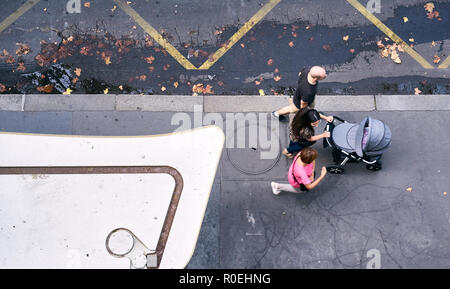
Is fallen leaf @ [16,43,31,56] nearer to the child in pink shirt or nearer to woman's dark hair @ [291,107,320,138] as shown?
woman's dark hair @ [291,107,320,138]

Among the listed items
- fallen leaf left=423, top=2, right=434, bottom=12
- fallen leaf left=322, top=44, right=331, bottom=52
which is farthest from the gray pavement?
fallen leaf left=423, top=2, right=434, bottom=12

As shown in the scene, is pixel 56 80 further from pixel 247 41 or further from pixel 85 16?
pixel 247 41

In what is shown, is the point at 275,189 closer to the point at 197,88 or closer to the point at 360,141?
the point at 360,141

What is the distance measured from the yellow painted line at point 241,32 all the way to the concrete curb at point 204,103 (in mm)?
735

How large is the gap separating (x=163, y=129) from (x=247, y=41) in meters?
2.27

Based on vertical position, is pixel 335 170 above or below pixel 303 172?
above

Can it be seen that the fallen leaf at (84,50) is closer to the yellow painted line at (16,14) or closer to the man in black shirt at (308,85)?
the yellow painted line at (16,14)

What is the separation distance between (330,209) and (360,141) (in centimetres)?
137

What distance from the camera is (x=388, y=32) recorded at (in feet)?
20.9

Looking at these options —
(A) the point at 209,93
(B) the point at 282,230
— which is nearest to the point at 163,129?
(A) the point at 209,93

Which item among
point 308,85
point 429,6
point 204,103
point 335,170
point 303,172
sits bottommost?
point 303,172

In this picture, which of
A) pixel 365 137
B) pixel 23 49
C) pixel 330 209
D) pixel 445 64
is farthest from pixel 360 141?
pixel 23 49

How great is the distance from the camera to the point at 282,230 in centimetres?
534

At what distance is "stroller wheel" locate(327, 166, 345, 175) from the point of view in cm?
539
